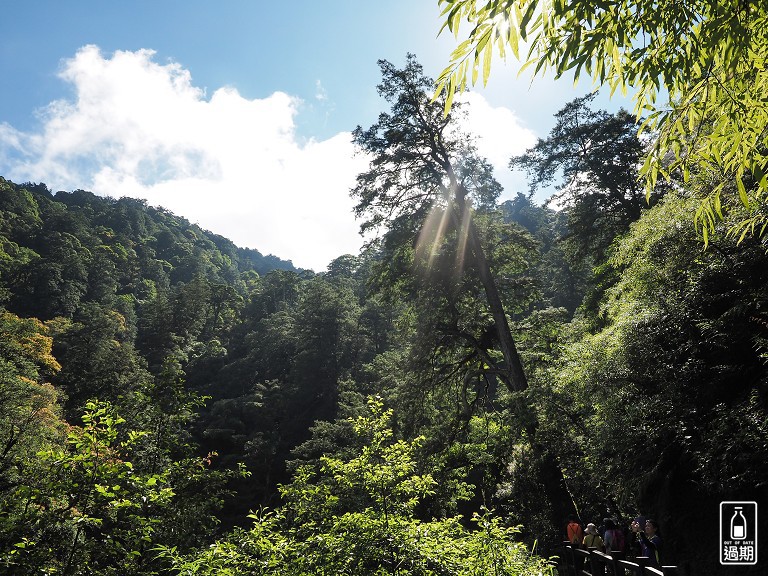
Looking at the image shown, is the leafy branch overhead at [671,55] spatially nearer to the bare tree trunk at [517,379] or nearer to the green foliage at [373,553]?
the green foliage at [373,553]

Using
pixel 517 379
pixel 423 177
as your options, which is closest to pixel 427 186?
pixel 423 177

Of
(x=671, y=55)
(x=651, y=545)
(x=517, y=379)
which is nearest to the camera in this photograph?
(x=671, y=55)

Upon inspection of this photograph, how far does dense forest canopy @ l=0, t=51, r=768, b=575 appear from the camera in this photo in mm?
4180

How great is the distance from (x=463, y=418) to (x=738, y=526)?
818 centimetres

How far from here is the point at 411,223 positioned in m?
14.1

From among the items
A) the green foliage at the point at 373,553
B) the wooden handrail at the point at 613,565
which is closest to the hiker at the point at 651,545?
the wooden handrail at the point at 613,565

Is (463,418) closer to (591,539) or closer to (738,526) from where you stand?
(591,539)

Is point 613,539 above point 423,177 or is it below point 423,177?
below

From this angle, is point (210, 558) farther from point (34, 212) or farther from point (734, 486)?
point (34, 212)

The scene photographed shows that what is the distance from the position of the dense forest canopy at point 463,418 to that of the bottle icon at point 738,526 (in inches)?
12.3

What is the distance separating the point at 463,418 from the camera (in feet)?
45.2

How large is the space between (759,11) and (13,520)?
6.27m

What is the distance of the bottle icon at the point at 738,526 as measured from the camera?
19.4 ft

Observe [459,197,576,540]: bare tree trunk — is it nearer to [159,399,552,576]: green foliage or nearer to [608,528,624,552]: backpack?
[608,528,624,552]: backpack
